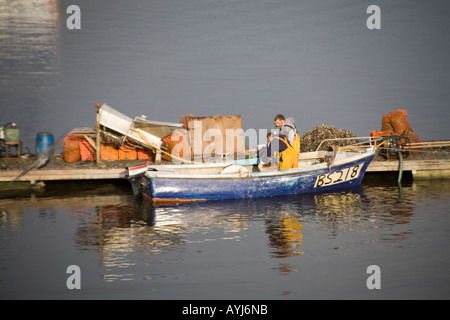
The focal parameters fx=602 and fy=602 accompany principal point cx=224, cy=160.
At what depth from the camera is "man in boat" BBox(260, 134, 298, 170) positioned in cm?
1381

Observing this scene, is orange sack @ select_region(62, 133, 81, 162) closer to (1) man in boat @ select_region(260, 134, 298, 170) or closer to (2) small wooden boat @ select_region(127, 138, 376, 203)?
(2) small wooden boat @ select_region(127, 138, 376, 203)

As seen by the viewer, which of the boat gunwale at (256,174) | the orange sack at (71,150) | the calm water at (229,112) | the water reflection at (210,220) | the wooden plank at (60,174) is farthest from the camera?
the orange sack at (71,150)

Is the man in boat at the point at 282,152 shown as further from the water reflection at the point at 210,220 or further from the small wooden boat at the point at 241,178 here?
the water reflection at the point at 210,220

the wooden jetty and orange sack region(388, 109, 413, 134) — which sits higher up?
orange sack region(388, 109, 413, 134)

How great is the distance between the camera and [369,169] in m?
15.6

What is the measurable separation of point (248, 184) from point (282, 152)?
43.1 inches

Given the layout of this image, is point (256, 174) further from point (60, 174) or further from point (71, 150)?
point (71, 150)

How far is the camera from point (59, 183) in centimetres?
1583

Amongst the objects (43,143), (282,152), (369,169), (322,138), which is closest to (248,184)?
(282,152)

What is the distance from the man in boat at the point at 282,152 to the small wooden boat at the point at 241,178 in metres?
0.20

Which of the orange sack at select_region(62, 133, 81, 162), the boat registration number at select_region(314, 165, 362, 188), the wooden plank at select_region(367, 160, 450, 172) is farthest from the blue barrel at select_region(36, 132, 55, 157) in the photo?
the wooden plank at select_region(367, 160, 450, 172)

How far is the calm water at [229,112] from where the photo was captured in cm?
980

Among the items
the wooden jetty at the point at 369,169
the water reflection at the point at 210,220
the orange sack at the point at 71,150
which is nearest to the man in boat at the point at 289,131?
the water reflection at the point at 210,220

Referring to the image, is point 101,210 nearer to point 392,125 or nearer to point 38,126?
point 392,125
